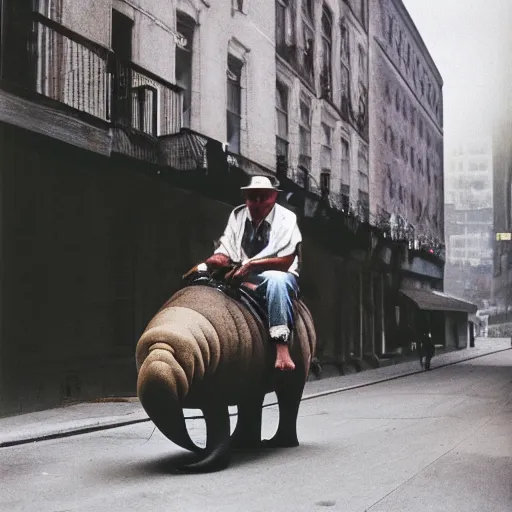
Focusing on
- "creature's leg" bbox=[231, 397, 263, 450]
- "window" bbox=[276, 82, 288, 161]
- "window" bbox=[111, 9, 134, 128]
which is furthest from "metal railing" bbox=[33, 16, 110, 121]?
"creature's leg" bbox=[231, 397, 263, 450]

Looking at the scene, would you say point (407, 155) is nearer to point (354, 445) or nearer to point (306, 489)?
point (354, 445)

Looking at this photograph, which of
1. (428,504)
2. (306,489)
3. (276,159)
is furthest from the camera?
(276,159)

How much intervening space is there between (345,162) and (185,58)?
398cm

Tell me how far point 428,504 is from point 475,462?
1.47 m

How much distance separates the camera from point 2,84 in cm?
1030

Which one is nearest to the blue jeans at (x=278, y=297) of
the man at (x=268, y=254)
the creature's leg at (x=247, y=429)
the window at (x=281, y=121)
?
the man at (x=268, y=254)

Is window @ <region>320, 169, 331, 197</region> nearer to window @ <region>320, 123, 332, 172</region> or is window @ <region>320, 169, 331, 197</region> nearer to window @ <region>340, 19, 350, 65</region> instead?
window @ <region>320, 123, 332, 172</region>

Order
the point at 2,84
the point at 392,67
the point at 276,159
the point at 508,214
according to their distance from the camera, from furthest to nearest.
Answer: the point at 392,67 → the point at 276,159 → the point at 508,214 → the point at 2,84

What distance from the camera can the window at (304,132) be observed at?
14.3 meters

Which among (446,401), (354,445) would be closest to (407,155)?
(446,401)

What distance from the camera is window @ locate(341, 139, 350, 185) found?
15.3 meters

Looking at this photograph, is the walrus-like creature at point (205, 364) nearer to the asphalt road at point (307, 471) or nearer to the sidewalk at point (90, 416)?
the asphalt road at point (307, 471)

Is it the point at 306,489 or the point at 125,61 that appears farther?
the point at 125,61

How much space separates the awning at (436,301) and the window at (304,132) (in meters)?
3.12
